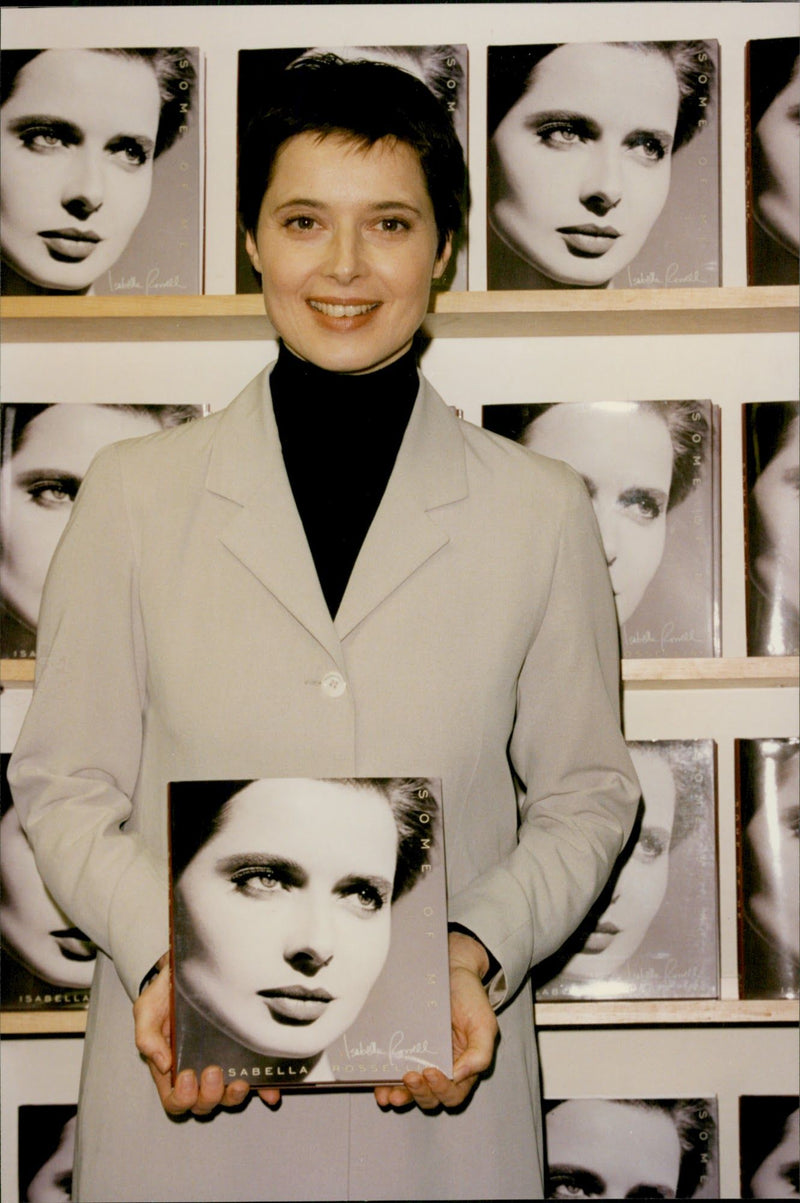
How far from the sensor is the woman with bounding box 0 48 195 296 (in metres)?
1.76

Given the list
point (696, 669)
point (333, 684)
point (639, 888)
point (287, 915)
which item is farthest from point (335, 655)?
point (639, 888)

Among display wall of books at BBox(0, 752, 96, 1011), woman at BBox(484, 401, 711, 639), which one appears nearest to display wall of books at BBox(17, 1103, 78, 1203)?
display wall of books at BBox(0, 752, 96, 1011)

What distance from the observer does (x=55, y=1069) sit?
1896 mm

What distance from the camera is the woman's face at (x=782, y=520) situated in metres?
1.78

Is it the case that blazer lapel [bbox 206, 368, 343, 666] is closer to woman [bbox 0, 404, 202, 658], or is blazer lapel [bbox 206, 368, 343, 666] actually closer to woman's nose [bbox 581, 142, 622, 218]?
woman [bbox 0, 404, 202, 658]

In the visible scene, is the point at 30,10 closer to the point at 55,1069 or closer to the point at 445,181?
the point at 445,181

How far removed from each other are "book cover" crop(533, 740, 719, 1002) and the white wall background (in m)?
0.10

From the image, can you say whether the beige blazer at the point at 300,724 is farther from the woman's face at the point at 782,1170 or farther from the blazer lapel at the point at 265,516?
the woman's face at the point at 782,1170

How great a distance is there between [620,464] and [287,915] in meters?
0.98

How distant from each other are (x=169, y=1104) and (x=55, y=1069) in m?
0.94

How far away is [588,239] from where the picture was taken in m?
1.77

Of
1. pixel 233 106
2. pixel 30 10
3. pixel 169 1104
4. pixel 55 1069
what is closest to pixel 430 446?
pixel 169 1104

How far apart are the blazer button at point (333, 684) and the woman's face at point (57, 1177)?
1052 mm

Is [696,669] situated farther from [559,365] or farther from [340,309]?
[340,309]
